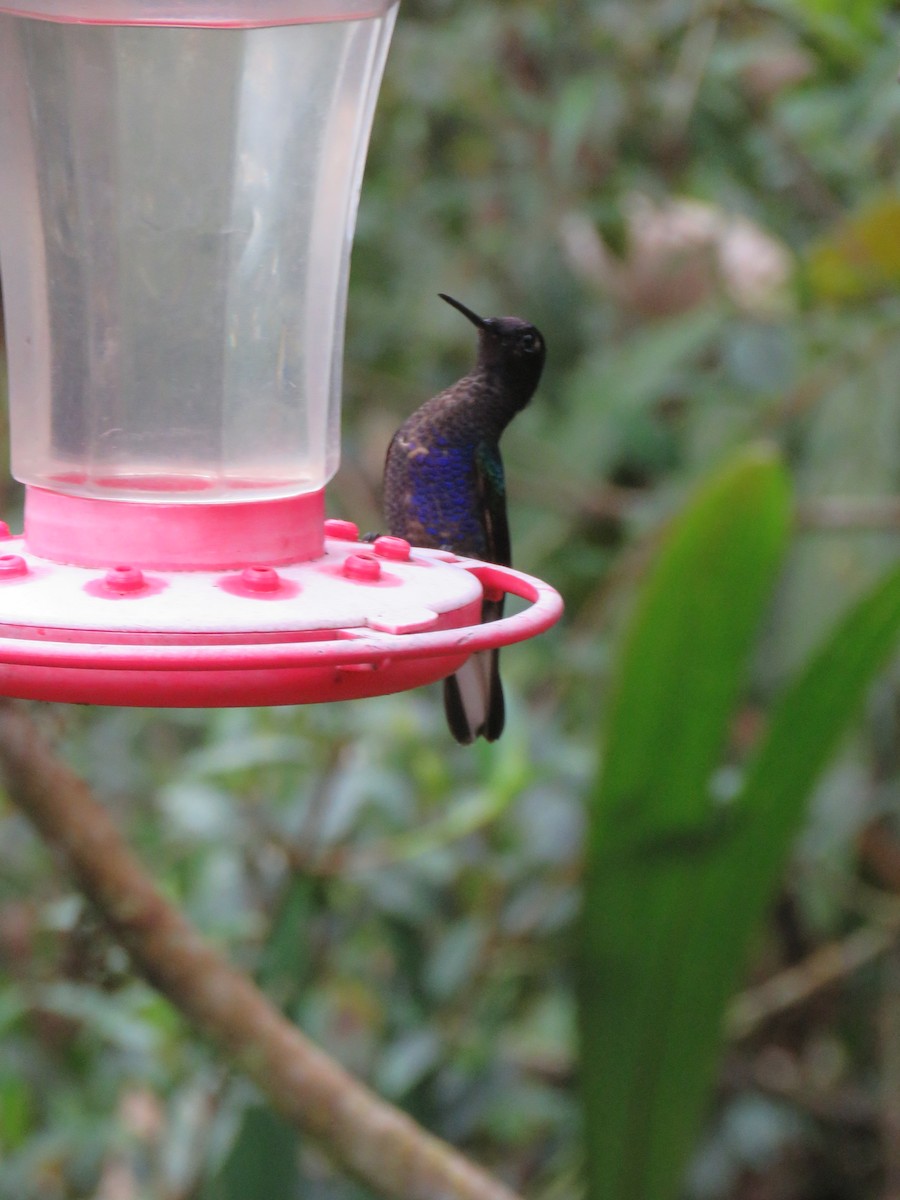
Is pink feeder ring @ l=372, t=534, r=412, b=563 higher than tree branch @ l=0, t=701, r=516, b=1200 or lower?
higher

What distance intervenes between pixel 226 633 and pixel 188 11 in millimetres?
604

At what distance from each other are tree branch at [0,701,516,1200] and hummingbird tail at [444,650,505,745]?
1.67 feet

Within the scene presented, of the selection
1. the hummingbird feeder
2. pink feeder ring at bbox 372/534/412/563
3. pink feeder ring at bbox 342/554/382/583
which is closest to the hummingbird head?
the hummingbird feeder

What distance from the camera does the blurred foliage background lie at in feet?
9.14

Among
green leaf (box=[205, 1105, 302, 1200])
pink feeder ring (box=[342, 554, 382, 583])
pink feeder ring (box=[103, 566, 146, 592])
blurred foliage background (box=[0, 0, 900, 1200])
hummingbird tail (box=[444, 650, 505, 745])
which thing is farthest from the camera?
blurred foliage background (box=[0, 0, 900, 1200])

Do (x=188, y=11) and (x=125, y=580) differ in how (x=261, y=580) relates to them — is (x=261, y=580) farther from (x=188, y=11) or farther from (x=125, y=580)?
(x=188, y=11)

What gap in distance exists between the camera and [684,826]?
2.46 m

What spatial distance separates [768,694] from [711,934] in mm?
1400

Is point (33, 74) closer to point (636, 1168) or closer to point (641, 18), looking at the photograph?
point (636, 1168)

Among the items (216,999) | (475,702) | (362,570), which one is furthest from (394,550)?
(216,999)

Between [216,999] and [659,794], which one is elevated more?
[659,794]

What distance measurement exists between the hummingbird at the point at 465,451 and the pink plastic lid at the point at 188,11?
0.57 metres

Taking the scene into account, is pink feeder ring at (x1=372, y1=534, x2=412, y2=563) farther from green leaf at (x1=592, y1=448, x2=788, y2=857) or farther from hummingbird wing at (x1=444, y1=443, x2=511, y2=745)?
green leaf at (x1=592, y1=448, x2=788, y2=857)

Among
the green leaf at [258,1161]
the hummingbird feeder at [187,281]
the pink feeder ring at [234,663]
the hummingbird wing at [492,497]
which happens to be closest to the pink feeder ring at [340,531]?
the hummingbird feeder at [187,281]
